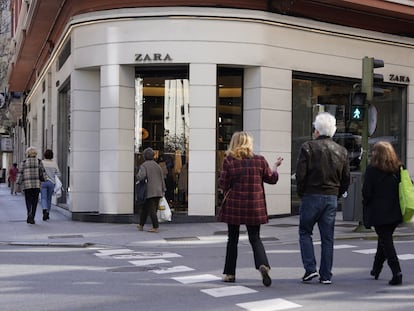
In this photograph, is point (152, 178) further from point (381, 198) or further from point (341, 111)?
point (341, 111)

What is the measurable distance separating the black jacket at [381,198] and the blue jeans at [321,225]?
0.50 meters

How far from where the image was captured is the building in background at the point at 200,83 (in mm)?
15188

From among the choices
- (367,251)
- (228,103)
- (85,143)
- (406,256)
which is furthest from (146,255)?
(85,143)

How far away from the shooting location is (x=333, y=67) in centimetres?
1683

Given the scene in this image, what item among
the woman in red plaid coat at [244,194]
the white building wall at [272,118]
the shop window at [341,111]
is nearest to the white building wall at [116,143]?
the white building wall at [272,118]

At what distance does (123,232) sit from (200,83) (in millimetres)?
4208

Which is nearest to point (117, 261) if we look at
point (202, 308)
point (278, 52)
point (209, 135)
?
point (202, 308)

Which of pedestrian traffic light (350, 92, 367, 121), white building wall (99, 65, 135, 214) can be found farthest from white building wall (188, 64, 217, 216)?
pedestrian traffic light (350, 92, 367, 121)

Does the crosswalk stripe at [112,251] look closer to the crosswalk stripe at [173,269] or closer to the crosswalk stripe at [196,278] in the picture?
the crosswalk stripe at [173,269]

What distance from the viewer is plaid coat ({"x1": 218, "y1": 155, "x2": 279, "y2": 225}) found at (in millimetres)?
7297

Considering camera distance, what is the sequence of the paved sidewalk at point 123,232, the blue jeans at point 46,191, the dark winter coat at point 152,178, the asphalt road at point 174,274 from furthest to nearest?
1. the blue jeans at point 46,191
2. the dark winter coat at point 152,178
3. the paved sidewalk at point 123,232
4. the asphalt road at point 174,274

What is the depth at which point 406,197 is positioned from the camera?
24.1ft

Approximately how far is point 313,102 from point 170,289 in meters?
10.9

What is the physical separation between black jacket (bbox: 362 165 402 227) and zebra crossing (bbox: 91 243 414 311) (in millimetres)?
1692
